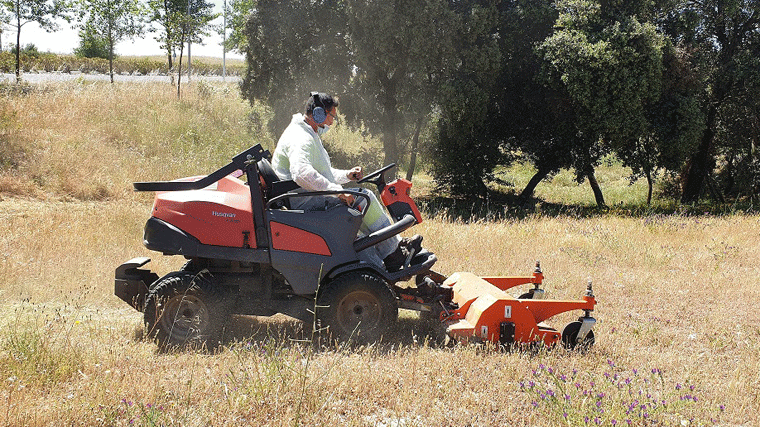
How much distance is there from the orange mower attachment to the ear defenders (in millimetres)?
1936

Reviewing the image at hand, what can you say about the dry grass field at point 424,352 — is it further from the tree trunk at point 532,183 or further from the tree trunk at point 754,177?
the tree trunk at point 754,177

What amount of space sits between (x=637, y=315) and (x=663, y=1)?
14.7 m

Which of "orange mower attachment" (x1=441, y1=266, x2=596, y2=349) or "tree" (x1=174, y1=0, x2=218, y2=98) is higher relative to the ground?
"tree" (x1=174, y1=0, x2=218, y2=98)

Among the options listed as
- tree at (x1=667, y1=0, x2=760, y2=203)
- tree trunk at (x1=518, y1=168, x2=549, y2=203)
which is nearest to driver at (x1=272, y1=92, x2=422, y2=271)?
tree trunk at (x1=518, y1=168, x2=549, y2=203)

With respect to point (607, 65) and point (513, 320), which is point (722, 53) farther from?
point (513, 320)

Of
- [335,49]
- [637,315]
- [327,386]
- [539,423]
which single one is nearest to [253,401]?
[327,386]

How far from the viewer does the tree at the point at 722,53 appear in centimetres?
1905

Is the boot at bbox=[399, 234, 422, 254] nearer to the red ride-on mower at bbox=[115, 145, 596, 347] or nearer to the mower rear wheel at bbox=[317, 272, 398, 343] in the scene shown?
the red ride-on mower at bbox=[115, 145, 596, 347]

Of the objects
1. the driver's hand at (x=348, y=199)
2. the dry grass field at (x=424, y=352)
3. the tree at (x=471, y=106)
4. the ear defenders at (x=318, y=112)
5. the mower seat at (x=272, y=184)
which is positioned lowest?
the dry grass field at (x=424, y=352)

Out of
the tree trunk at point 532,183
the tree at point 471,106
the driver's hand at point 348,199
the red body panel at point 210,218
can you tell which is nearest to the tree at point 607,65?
the tree at point 471,106

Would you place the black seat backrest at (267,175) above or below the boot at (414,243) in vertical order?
above

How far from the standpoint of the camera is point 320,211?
5.61 m

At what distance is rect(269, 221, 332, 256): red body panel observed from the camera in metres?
5.48

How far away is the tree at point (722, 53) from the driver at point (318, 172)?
15.9m
